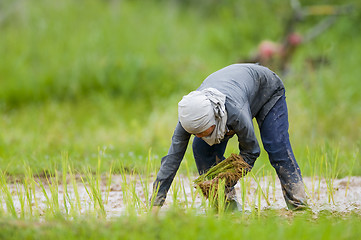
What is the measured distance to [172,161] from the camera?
3.58m

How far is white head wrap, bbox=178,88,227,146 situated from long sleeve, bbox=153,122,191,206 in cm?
20

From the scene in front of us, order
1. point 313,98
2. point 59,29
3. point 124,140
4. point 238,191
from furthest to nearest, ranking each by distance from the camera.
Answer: point 59,29
point 313,98
point 124,140
point 238,191

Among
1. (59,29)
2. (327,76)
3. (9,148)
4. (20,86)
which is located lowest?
(9,148)

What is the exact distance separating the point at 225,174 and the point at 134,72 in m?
7.32

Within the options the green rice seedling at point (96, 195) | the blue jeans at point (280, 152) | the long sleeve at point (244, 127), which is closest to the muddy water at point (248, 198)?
the green rice seedling at point (96, 195)

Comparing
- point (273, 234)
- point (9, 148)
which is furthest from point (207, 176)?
point (9, 148)

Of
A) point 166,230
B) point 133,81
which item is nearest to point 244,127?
point 166,230

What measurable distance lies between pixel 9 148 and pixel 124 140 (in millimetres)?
1815

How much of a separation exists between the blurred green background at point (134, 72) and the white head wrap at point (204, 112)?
2078mm

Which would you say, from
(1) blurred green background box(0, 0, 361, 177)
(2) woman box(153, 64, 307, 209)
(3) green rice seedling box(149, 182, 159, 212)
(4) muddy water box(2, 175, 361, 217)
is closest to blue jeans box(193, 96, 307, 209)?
(2) woman box(153, 64, 307, 209)

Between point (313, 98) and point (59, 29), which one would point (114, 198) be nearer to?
point (313, 98)

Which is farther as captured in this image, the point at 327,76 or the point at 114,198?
the point at 327,76

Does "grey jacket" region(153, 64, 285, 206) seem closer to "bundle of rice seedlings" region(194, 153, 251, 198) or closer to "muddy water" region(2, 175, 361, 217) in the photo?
"bundle of rice seedlings" region(194, 153, 251, 198)

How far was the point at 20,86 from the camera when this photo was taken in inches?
403
